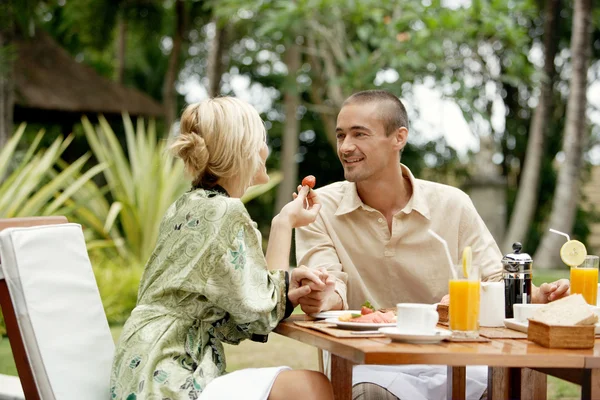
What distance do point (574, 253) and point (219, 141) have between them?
1.14 m

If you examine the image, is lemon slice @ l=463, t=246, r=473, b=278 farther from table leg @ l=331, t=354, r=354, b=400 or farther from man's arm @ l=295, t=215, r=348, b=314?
man's arm @ l=295, t=215, r=348, b=314

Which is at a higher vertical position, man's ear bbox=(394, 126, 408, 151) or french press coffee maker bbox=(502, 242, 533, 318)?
man's ear bbox=(394, 126, 408, 151)

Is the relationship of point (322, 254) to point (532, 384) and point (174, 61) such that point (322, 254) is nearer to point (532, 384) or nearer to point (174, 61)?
point (532, 384)

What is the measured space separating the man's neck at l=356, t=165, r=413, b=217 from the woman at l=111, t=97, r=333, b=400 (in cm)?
86

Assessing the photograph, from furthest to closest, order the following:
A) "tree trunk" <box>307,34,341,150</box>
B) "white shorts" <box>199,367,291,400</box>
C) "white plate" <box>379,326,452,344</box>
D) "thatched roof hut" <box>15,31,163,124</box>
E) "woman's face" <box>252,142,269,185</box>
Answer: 1. "thatched roof hut" <box>15,31,163,124</box>
2. "tree trunk" <box>307,34,341,150</box>
3. "woman's face" <box>252,142,269,185</box>
4. "white shorts" <box>199,367,291,400</box>
5. "white plate" <box>379,326,452,344</box>

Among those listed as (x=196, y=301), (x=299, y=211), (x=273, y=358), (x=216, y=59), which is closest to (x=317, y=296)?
(x=299, y=211)

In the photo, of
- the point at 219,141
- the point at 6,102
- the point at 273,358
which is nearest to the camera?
the point at 219,141

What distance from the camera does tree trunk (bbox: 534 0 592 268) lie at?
11.5 m

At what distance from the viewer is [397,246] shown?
11.5 ft

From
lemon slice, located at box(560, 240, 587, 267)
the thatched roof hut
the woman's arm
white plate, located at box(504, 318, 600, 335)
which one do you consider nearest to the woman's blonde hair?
the woman's arm

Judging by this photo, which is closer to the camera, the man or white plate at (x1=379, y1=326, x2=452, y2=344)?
white plate at (x1=379, y1=326, x2=452, y2=344)

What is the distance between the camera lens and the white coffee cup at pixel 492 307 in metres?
2.66

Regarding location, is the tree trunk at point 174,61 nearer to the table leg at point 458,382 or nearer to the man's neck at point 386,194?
the man's neck at point 386,194

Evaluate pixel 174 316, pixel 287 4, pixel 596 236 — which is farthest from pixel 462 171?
pixel 174 316
